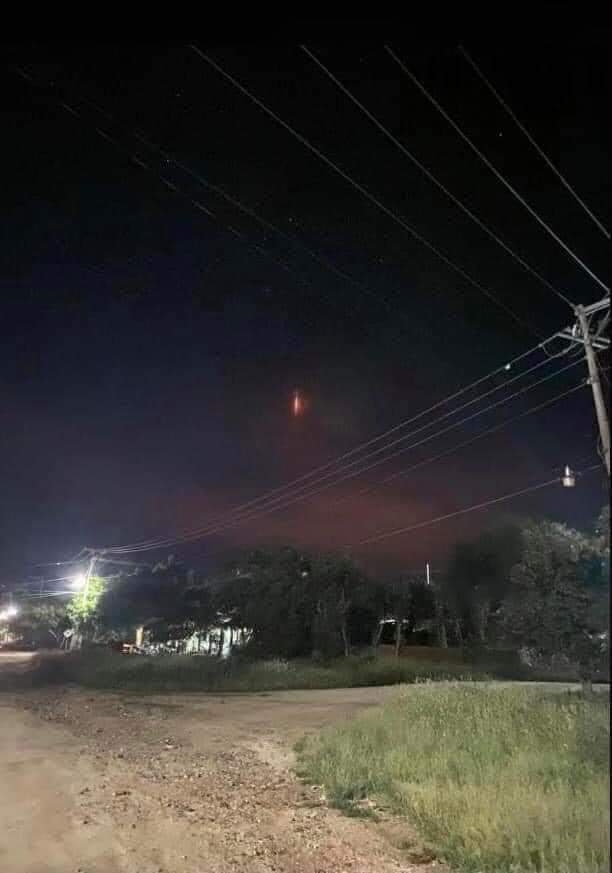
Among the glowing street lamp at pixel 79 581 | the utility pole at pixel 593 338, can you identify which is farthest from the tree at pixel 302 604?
the utility pole at pixel 593 338

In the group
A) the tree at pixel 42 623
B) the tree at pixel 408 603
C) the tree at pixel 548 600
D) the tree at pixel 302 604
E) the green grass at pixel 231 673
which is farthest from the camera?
the tree at pixel 42 623

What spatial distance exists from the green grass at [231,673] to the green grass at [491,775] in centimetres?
1653

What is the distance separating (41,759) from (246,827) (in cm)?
602

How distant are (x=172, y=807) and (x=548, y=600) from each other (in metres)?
6.46

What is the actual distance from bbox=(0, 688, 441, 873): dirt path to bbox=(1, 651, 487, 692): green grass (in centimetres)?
1254

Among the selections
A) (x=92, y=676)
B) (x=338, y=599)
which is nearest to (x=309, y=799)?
(x=92, y=676)

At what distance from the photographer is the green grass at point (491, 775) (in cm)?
414

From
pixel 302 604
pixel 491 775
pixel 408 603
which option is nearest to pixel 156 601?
pixel 302 604

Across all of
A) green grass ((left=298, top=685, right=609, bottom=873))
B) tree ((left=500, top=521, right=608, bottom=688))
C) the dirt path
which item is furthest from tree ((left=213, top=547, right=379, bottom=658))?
green grass ((left=298, top=685, right=609, bottom=873))

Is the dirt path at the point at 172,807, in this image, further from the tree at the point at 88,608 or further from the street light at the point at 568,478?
the tree at the point at 88,608

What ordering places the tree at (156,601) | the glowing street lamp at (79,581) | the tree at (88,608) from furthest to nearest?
1. the glowing street lamp at (79,581)
2. the tree at (88,608)
3. the tree at (156,601)

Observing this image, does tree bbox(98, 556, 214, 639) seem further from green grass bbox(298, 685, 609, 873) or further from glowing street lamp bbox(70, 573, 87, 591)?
green grass bbox(298, 685, 609, 873)

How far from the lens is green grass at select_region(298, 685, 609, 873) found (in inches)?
163

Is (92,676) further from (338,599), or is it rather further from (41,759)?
(41,759)
